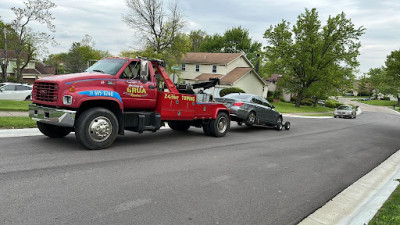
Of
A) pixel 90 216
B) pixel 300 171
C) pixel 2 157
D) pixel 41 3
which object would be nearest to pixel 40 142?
pixel 2 157

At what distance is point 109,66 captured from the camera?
8.03 metres

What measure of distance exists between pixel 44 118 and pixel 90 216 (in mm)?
4171

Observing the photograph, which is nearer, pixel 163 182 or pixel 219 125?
pixel 163 182

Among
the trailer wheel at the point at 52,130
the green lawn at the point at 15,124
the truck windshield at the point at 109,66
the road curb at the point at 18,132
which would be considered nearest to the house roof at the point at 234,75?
the green lawn at the point at 15,124

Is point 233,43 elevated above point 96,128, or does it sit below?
above

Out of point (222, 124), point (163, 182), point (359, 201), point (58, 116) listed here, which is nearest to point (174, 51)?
point (222, 124)

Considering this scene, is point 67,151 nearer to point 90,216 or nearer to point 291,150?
point 90,216

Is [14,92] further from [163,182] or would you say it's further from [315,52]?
[315,52]

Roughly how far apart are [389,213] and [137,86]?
243 inches

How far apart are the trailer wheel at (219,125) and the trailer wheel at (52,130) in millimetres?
4807

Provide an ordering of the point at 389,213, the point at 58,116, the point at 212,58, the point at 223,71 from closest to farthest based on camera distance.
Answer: the point at 389,213 < the point at 58,116 < the point at 223,71 < the point at 212,58

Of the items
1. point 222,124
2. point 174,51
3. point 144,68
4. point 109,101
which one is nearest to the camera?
point 109,101

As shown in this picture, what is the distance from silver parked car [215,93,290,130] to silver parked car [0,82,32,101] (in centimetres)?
1632

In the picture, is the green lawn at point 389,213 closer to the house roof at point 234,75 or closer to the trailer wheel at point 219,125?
the trailer wheel at point 219,125
